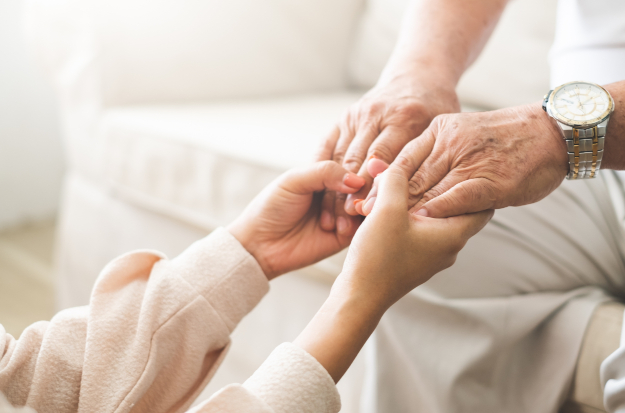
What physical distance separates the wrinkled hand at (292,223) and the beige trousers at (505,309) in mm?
135

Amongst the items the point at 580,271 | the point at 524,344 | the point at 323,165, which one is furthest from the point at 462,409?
the point at 323,165

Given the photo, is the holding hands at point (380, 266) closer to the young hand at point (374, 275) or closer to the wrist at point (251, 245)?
the young hand at point (374, 275)

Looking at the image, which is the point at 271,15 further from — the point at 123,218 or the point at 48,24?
the point at 123,218

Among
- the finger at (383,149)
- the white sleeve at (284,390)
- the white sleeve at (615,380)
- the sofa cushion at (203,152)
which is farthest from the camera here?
the sofa cushion at (203,152)

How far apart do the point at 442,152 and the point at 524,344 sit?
28cm

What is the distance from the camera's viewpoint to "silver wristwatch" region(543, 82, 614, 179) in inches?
20.1

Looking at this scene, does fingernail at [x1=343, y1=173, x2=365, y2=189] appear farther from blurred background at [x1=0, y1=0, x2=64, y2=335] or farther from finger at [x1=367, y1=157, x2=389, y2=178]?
blurred background at [x1=0, y1=0, x2=64, y2=335]

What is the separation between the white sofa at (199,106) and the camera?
0.89 meters

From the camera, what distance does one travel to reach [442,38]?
28.2 inches

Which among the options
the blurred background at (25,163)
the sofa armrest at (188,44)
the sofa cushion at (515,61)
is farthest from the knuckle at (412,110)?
the blurred background at (25,163)

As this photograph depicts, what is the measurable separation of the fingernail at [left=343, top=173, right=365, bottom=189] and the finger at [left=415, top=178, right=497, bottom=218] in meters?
0.10

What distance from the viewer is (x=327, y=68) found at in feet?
4.52

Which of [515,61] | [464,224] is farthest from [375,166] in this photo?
[515,61]

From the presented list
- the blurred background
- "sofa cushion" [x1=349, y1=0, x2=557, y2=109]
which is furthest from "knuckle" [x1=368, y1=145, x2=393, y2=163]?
the blurred background
